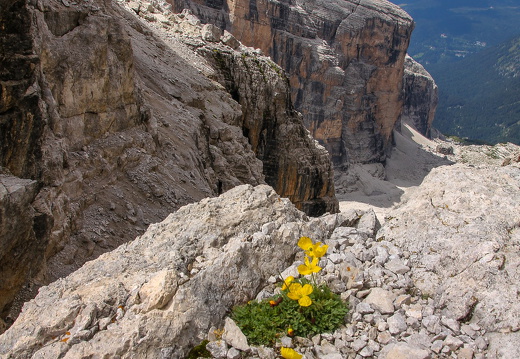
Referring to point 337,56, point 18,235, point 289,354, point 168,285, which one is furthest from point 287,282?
point 337,56

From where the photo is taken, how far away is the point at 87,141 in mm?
11875

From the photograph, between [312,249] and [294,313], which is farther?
[312,249]

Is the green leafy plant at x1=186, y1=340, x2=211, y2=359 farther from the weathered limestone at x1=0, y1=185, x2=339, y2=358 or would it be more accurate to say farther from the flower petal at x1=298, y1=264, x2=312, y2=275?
the flower petal at x1=298, y1=264, x2=312, y2=275

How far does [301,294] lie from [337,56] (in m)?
71.8

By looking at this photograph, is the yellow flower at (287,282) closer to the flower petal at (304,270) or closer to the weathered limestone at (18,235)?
the flower petal at (304,270)

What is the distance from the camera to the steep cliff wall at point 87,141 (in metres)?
Answer: 7.95

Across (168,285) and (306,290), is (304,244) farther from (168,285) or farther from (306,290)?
(168,285)

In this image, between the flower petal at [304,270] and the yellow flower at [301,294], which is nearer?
the yellow flower at [301,294]

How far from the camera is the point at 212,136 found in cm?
1972

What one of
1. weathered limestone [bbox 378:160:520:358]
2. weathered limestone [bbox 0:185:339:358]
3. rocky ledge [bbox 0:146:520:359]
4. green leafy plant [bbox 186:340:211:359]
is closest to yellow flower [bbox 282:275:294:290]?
rocky ledge [bbox 0:146:520:359]

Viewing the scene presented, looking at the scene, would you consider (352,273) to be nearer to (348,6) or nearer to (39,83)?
(39,83)

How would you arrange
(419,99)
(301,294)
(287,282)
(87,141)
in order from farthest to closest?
(419,99) → (87,141) → (287,282) → (301,294)

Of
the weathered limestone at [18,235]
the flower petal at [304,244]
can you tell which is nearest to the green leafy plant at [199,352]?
the flower petal at [304,244]

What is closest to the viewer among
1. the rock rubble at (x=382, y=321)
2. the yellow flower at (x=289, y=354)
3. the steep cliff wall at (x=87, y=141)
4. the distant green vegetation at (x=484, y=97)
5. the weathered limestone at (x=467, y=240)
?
the yellow flower at (x=289, y=354)
